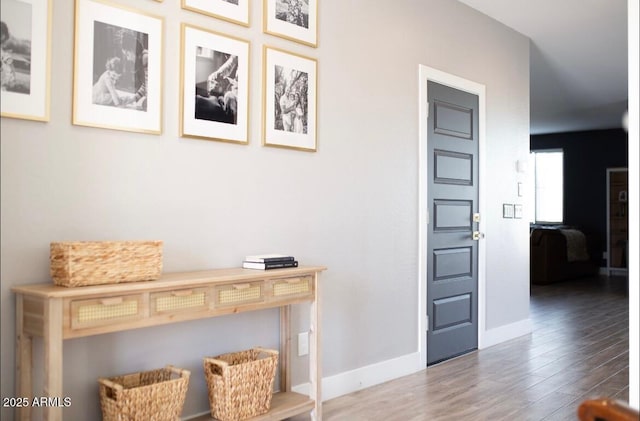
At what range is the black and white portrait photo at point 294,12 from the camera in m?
3.24

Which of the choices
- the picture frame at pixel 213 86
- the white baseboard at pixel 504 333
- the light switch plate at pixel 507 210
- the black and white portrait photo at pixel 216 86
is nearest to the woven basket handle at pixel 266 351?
A: the picture frame at pixel 213 86

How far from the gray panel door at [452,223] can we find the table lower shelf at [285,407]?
1.60m

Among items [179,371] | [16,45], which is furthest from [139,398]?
[16,45]

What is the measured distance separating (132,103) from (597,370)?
144 inches

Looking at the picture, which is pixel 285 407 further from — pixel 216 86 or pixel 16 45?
pixel 16 45

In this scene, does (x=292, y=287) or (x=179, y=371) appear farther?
(x=292, y=287)

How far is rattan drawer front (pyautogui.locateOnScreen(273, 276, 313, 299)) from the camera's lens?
9.00 ft

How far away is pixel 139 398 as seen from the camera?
7.43 ft

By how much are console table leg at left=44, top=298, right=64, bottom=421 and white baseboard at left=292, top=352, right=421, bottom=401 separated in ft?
5.10

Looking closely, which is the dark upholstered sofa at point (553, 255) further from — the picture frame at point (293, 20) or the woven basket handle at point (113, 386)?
the woven basket handle at point (113, 386)

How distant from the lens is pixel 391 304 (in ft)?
13.1

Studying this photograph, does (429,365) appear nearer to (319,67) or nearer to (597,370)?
(597,370)

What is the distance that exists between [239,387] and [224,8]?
74.6 inches

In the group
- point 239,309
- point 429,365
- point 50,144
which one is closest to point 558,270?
point 429,365
